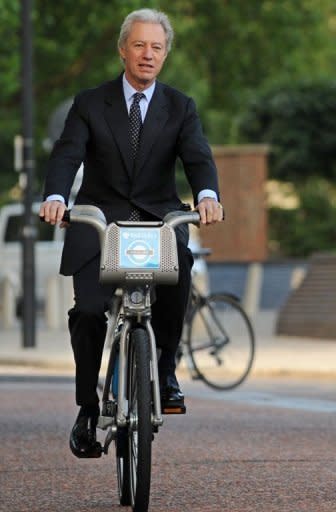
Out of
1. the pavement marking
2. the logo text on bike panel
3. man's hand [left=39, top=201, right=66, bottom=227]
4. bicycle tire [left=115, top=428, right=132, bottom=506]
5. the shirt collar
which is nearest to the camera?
the logo text on bike panel

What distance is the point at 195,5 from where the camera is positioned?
3944cm

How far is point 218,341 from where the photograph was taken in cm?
1392

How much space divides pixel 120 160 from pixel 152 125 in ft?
0.61

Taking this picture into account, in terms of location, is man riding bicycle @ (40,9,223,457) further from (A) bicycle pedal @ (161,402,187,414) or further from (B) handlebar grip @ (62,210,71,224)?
(B) handlebar grip @ (62,210,71,224)

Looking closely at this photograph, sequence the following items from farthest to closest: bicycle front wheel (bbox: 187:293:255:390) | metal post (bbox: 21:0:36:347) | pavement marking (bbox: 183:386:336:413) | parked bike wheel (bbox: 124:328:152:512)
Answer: metal post (bbox: 21:0:36:347) → bicycle front wheel (bbox: 187:293:255:390) → pavement marking (bbox: 183:386:336:413) → parked bike wheel (bbox: 124:328:152:512)

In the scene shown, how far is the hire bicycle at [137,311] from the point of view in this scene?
6.56 m

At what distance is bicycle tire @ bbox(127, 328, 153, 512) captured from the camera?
651cm

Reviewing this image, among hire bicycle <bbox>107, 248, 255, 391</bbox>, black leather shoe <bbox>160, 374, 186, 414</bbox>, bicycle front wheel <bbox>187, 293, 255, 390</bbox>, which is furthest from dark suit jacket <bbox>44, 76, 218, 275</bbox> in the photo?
bicycle front wheel <bbox>187, 293, 255, 390</bbox>

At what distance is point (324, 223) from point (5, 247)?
9.56 m

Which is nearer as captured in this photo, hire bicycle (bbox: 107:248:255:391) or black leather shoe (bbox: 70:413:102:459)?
black leather shoe (bbox: 70:413:102:459)

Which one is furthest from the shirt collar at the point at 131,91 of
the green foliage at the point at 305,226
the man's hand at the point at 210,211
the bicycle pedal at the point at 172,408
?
the green foliage at the point at 305,226

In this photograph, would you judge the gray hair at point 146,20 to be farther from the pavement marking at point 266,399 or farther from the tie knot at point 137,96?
the pavement marking at point 266,399

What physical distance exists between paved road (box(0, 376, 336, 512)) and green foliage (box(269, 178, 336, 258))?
22.3 meters

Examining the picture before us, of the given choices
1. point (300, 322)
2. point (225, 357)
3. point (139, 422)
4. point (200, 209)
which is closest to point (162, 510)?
point (139, 422)
